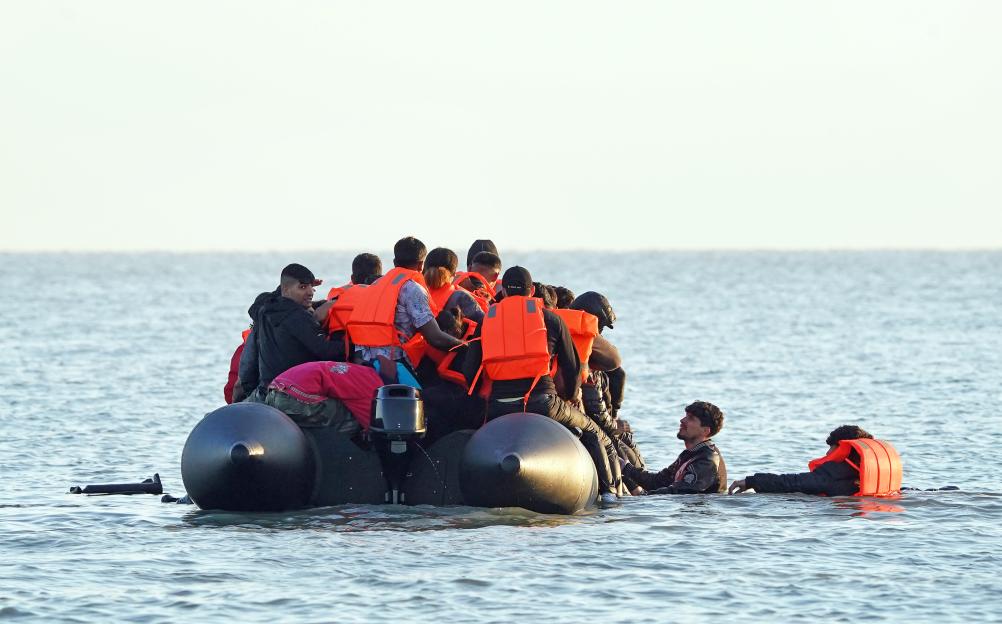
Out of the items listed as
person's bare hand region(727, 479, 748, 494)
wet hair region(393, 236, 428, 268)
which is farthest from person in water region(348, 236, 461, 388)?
person's bare hand region(727, 479, 748, 494)

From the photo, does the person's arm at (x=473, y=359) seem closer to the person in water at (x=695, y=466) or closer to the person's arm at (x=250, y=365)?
the person's arm at (x=250, y=365)

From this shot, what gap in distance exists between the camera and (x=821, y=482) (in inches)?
597

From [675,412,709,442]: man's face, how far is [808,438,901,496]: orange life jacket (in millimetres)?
1186

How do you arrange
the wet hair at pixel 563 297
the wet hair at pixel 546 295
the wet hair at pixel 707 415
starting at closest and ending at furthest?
the wet hair at pixel 546 295, the wet hair at pixel 707 415, the wet hair at pixel 563 297

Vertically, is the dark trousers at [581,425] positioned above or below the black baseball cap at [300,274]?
below

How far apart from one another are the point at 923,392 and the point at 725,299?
4516 cm

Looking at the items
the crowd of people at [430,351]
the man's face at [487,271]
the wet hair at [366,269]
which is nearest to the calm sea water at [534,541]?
the crowd of people at [430,351]

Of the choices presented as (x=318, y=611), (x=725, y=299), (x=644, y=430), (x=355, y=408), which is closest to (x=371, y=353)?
(x=355, y=408)

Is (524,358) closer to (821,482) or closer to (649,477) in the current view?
(649,477)

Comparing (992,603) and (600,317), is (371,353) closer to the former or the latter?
(600,317)

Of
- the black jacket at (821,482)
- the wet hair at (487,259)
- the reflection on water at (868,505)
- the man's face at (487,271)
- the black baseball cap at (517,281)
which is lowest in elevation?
the reflection on water at (868,505)

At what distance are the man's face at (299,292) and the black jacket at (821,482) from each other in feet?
14.3

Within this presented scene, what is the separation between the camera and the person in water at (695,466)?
14.9m

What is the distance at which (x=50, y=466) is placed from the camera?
19.1 meters
